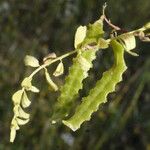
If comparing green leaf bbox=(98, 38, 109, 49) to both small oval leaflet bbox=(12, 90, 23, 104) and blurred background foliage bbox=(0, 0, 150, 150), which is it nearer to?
small oval leaflet bbox=(12, 90, 23, 104)

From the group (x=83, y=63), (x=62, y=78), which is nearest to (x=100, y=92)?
(x=83, y=63)

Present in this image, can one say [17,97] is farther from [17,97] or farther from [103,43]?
[103,43]

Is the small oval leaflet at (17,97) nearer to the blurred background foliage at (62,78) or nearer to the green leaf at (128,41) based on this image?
the green leaf at (128,41)

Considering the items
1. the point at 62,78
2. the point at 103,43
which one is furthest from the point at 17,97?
the point at 62,78

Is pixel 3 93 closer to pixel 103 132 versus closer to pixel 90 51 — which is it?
pixel 103 132

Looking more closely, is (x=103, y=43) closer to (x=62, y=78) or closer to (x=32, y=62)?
(x=32, y=62)

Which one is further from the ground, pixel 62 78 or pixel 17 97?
pixel 62 78

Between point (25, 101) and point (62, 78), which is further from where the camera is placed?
point (62, 78)

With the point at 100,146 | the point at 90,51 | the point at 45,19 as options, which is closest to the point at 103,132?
the point at 100,146

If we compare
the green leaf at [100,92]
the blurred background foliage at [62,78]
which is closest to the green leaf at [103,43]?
the green leaf at [100,92]
